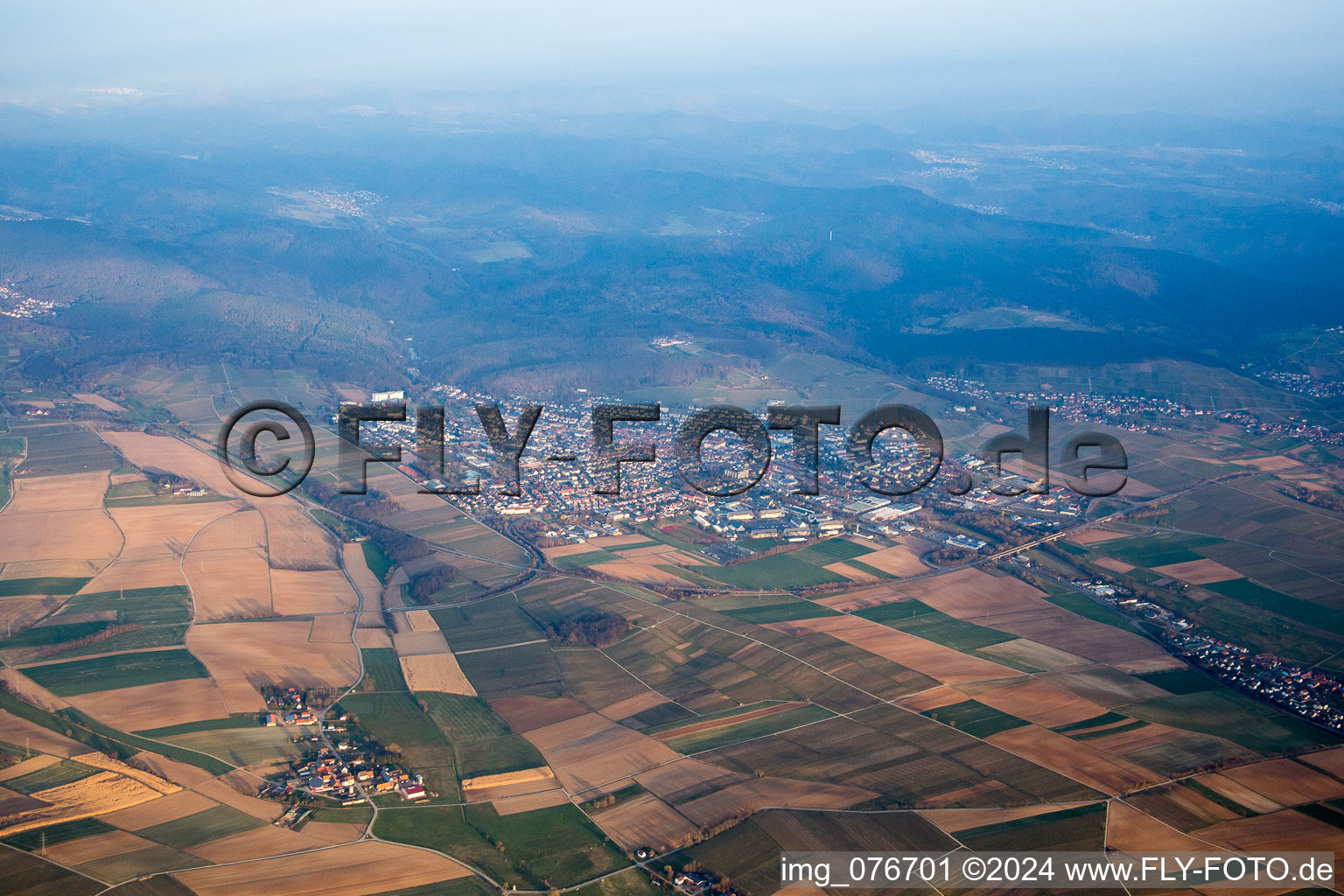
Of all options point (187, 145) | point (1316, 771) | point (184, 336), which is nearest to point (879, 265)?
point (184, 336)

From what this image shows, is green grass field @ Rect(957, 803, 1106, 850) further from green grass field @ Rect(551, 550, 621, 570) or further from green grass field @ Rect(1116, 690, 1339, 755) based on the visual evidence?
green grass field @ Rect(551, 550, 621, 570)

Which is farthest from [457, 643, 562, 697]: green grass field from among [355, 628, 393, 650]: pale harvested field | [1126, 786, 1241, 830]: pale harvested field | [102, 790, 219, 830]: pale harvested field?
[1126, 786, 1241, 830]: pale harvested field

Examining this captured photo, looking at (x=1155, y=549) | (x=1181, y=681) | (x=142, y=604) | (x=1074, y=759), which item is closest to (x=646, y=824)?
(x=1074, y=759)

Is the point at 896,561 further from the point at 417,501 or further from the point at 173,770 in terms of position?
the point at 173,770

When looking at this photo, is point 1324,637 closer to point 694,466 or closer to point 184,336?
point 694,466

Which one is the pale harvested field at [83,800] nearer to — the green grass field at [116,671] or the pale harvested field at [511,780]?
the green grass field at [116,671]
